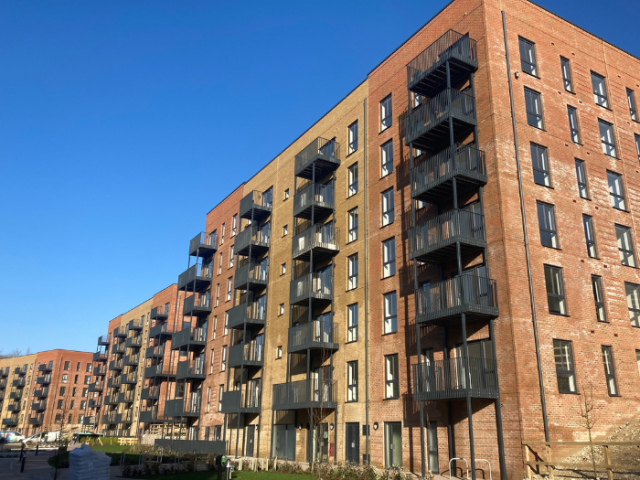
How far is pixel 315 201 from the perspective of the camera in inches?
1241

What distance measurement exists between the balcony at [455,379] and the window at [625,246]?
30.3 ft

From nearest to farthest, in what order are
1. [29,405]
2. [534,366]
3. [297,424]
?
[534,366], [297,424], [29,405]

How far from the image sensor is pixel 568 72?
25750 mm

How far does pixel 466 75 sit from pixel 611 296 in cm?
1098

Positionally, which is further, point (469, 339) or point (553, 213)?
point (553, 213)

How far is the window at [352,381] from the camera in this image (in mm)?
26828

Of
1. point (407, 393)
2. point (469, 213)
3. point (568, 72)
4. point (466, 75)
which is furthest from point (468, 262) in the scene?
point (568, 72)

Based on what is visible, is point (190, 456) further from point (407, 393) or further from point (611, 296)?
point (611, 296)

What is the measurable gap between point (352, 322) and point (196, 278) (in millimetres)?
21620

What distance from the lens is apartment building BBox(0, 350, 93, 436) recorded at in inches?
3794

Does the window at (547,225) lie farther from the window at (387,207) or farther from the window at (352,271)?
the window at (352,271)

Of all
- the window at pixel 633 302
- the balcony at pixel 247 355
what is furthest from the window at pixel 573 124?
the balcony at pixel 247 355

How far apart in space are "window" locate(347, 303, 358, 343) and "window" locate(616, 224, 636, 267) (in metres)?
12.3

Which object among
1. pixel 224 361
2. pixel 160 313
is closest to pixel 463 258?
pixel 224 361
